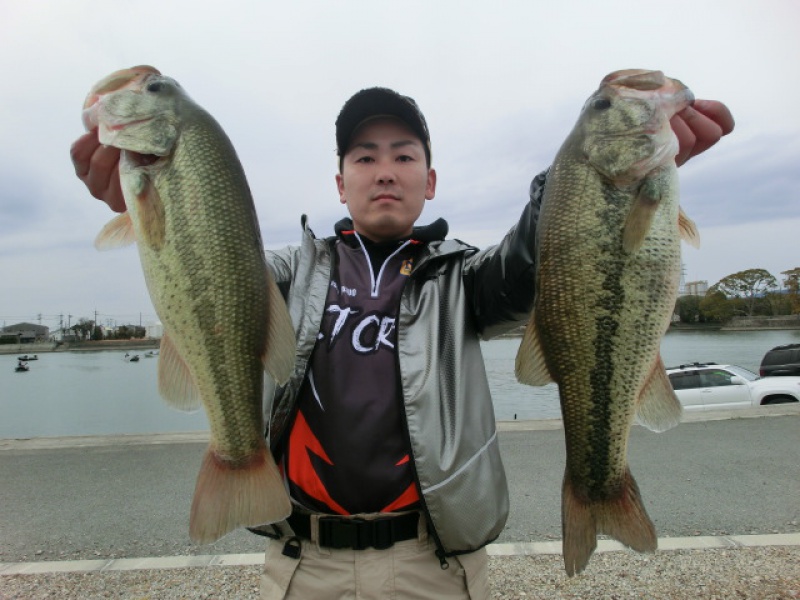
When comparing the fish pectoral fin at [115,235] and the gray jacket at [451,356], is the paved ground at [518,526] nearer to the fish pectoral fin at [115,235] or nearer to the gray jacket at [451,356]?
the gray jacket at [451,356]

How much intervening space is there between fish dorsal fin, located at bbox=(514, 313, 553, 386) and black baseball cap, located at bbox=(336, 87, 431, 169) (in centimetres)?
109

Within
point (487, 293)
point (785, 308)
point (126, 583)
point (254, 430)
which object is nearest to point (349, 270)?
point (487, 293)

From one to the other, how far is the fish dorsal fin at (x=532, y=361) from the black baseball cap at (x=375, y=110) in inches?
43.0

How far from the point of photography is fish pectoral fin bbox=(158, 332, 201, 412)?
2.07m

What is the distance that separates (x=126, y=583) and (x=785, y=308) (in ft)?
239

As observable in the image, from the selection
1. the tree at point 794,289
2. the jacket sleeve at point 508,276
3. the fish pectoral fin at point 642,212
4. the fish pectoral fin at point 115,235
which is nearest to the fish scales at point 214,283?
the fish pectoral fin at point 115,235

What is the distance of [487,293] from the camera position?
7.79ft

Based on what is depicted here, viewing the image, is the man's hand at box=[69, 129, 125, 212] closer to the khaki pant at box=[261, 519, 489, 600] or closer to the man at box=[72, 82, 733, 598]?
the man at box=[72, 82, 733, 598]

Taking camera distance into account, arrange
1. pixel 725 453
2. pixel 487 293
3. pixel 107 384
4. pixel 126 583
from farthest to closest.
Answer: pixel 107 384, pixel 725 453, pixel 126 583, pixel 487 293

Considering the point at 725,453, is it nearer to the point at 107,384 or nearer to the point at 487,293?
the point at 487,293

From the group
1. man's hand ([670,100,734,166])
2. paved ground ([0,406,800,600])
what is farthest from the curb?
man's hand ([670,100,734,166])

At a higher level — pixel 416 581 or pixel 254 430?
pixel 254 430

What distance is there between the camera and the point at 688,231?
2.22 metres

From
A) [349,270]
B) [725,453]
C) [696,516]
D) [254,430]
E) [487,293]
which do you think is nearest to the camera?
[254,430]
